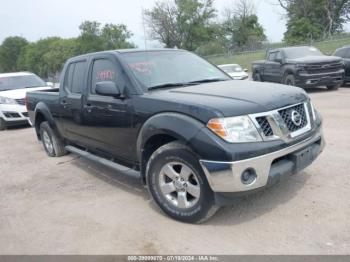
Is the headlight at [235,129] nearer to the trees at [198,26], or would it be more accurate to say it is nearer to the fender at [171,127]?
the fender at [171,127]

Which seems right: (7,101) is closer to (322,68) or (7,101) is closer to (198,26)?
(322,68)

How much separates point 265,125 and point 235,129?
0.33m

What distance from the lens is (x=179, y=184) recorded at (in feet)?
13.3

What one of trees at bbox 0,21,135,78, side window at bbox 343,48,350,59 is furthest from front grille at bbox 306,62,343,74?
trees at bbox 0,21,135,78

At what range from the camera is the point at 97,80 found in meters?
5.33

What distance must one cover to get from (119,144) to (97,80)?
1017mm

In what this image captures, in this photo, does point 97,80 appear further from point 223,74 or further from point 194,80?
point 223,74

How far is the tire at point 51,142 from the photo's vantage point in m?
Result: 7.09

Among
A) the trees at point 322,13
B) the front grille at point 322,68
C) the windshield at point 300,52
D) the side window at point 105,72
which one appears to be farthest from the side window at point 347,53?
the trees at point 322,13

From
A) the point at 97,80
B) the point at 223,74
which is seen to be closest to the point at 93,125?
the point at 97,80

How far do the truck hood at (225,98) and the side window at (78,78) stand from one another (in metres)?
1.61

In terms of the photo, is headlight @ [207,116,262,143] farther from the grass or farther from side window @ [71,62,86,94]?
the grass

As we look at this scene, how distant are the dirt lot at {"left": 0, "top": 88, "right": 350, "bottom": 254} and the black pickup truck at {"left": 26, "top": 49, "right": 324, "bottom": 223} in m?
0.34

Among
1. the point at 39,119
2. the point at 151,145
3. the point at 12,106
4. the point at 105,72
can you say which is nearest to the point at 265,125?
the point at 151,145
